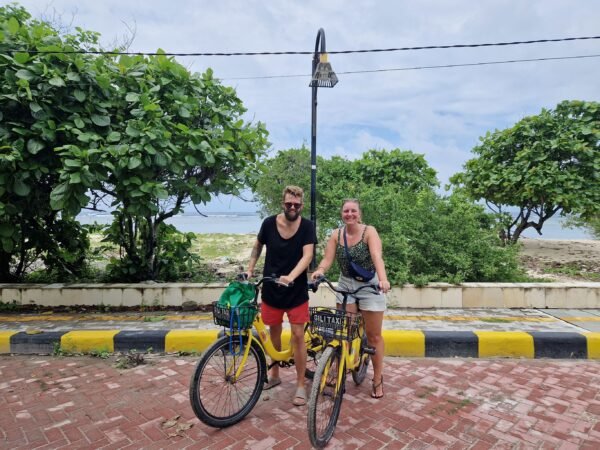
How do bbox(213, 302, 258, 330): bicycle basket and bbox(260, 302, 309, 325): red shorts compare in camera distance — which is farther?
bbox(260, 302, 309, 325): red shorts

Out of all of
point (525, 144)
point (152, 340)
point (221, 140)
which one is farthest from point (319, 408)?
point (525, 144)

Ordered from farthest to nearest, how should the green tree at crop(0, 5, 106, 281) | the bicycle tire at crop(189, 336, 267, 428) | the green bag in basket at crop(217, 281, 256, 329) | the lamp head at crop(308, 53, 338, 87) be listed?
1. the lamp head at crop(308, 53, 338, 87)
2. the green tree at crop(0, 5, 106, 281)
3. the green bag in basket at crop(217, 281, 256, 329)
4. the bicycle tire at crop(189, 336, 267, 428)

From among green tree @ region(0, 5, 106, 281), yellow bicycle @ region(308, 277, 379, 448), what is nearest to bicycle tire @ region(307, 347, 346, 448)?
yellow bicycle @ region(308, 277, 379, 448)

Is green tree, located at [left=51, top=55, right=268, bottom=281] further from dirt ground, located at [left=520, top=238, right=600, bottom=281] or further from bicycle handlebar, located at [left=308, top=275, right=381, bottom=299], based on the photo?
dirt ground, located at [left=520, top=238, right=600, bottom=281]

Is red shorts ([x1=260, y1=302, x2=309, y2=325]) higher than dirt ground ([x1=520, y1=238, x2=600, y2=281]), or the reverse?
dirt ground ([x1=520, y1=238, x2=600, y2=281])

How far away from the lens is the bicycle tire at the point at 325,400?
263cm

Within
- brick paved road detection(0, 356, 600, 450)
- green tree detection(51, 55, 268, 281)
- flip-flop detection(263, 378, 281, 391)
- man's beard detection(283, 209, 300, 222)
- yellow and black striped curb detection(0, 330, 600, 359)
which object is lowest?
brick paved road detection(0, 356, 600, 450)

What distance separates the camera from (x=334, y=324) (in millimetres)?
2875

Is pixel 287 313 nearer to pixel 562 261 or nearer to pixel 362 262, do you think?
pixel 362 262

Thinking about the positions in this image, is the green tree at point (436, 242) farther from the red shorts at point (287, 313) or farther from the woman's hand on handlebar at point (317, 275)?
the woman's hand on handlebar at point (317, 275)

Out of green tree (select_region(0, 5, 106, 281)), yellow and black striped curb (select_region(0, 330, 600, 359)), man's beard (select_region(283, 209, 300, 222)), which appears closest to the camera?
man's beard (select_region(283, 209, 300, 222))

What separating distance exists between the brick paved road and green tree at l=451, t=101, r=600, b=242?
5151 millimetres

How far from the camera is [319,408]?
107 inches

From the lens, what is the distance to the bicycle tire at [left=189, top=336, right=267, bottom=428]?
280 cm
